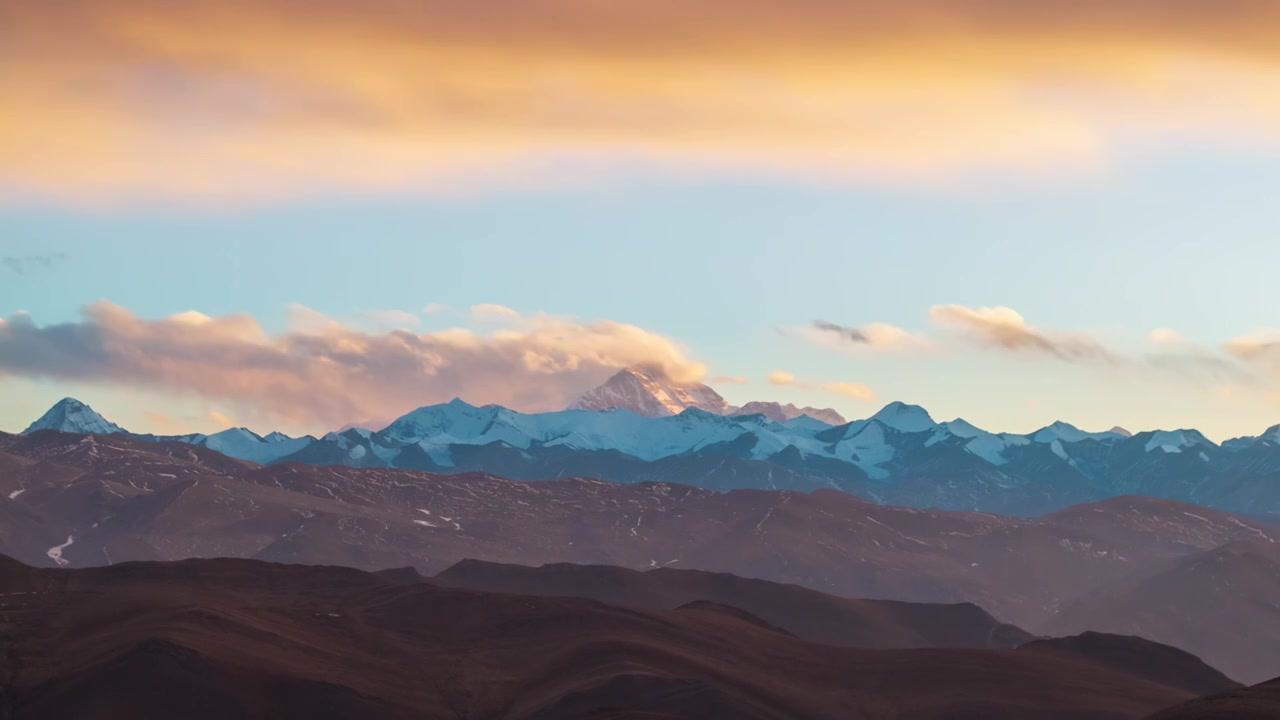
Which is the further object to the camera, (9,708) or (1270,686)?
(9,708)

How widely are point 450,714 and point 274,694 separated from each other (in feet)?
69.0

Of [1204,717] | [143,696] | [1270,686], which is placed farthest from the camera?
[143,696]

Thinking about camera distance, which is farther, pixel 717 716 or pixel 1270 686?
pixel 717 716

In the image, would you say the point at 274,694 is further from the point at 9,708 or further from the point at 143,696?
the point at 9,708

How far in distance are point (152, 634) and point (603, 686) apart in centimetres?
5246

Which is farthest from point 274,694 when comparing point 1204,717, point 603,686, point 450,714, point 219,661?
point 1204,717

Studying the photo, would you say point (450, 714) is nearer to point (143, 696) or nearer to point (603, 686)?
point (603, 686)

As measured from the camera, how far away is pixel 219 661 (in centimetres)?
18738

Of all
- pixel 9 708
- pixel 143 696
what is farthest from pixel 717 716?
pixel 9 708

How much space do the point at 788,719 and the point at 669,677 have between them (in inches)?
586

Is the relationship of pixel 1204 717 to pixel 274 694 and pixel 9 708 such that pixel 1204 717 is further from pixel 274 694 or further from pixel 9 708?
pixel 9 708

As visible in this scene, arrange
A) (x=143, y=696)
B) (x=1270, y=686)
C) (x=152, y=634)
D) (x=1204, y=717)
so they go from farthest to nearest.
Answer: (x=152, y=634)
(x=143, y=696)
(x=1270, y=686)
(x=1204, y=717)

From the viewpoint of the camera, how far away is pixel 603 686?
19338 cm

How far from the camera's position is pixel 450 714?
19300 cm
